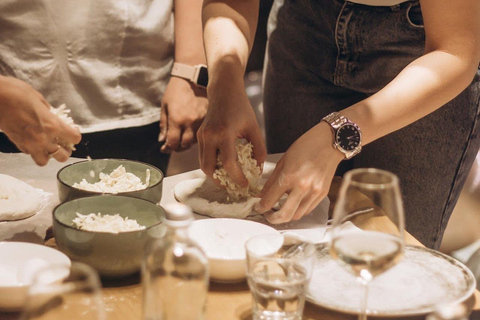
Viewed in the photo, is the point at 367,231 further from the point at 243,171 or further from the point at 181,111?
the point at 181,111

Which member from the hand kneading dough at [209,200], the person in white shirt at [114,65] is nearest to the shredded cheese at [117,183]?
the hand kneading dough at [209,200]

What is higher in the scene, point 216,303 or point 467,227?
point 216,303

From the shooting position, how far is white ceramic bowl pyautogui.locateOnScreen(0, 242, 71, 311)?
106 centimetres

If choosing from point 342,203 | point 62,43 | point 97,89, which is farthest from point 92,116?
point 342,203

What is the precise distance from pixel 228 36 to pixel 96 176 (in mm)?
544

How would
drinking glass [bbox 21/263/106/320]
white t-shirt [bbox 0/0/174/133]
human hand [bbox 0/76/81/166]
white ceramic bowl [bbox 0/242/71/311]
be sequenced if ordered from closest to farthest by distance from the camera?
drinking glass [bbox 21/263/106/320] < white ceramic bowl [bbox 0/242/71/311] < human hand [bbox 0/76/81/166] < white t-shirt [bbox 0/0/174/133]

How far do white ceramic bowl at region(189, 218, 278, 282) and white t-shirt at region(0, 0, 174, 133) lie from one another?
3.44 ft

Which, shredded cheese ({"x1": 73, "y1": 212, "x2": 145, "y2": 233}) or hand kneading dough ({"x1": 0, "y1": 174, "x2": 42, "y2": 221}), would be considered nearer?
shredded cheese ({"x1": 73, "y1": 212, "x2": 145, "y2": 233})

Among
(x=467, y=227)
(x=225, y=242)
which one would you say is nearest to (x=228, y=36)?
(x=225, y=242)

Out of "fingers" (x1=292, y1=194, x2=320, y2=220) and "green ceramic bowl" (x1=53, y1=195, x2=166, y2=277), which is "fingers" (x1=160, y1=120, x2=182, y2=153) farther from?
"green ceramic bowl" (x1=53, y1=195, x2=166, y2=277)

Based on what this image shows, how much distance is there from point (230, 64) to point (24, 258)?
2.50ft

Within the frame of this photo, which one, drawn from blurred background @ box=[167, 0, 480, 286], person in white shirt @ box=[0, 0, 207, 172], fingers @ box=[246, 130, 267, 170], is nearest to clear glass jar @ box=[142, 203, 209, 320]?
fingers @ box=[246, 130, 267, 170]

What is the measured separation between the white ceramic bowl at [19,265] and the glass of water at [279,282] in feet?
1.12

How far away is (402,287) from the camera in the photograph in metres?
1.19
